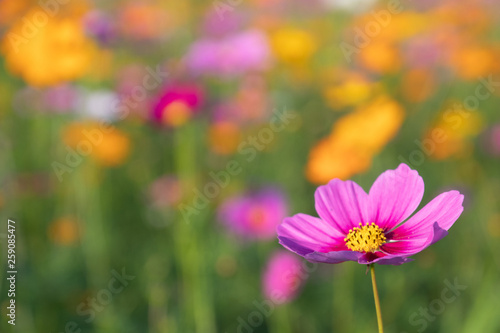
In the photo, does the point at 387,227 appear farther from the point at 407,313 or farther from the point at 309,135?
the point at 309,135

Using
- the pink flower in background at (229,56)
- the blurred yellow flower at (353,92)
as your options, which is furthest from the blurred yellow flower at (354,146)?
the pink flower in background at (229,56)

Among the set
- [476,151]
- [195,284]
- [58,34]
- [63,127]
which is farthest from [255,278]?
[476,151]

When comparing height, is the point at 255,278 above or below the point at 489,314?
above

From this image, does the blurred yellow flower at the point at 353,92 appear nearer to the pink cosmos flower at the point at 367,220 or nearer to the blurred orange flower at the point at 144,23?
the pink cosmos flower at the point at 367,220

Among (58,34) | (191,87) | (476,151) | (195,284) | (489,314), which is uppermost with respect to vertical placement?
(58,34)

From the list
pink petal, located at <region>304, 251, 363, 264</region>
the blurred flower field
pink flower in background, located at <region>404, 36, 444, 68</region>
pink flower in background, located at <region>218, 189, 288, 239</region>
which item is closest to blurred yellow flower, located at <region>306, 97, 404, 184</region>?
the blurred flower field

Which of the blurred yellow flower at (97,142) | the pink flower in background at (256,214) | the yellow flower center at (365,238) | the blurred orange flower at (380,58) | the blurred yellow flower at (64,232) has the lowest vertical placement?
the yellow flower center at (365,238)
